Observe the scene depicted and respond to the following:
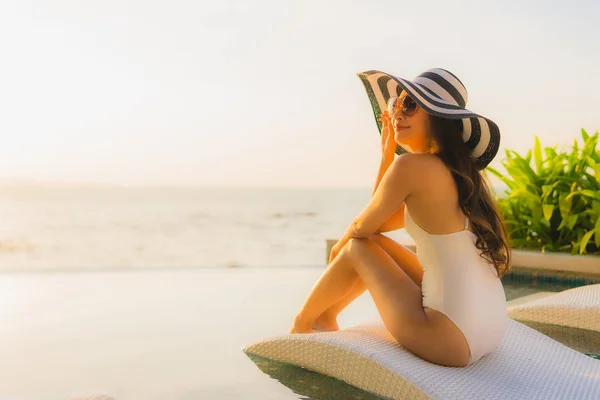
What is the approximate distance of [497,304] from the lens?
7.62 ft

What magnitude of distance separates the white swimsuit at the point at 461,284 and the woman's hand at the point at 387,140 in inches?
18.1

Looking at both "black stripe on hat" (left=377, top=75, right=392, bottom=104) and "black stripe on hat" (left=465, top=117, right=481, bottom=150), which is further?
"black stripe on hat" (left=377, top=75, right=392, bottom=104)

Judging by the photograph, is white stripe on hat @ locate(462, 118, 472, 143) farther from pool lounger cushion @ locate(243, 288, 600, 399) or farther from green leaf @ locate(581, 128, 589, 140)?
green leaf @ locate(581, 128, 589, 140)

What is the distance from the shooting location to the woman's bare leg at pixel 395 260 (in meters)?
2.59

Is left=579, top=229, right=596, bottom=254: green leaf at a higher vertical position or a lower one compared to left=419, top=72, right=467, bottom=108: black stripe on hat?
lower

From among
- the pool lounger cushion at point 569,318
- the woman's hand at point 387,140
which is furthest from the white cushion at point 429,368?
the woman's hand at point 387,140

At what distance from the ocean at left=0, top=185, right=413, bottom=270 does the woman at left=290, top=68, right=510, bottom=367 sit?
4.00 m

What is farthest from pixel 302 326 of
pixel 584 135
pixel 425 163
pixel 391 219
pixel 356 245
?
pixel 584 135

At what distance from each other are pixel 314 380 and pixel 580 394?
3.21ft

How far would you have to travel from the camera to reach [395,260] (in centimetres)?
262

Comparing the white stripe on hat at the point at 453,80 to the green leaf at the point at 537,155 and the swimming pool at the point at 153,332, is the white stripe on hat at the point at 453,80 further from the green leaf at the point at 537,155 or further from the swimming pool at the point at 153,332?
the green leaf at the point at 537,155

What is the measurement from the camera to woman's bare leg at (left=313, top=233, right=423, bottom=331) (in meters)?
2.59

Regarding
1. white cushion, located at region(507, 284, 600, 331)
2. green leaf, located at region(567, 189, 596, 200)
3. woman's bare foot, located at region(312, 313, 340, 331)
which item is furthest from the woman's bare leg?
green leaf, located at region(567, 189, 596, 200)

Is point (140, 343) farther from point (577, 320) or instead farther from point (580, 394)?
point (577, 320)
